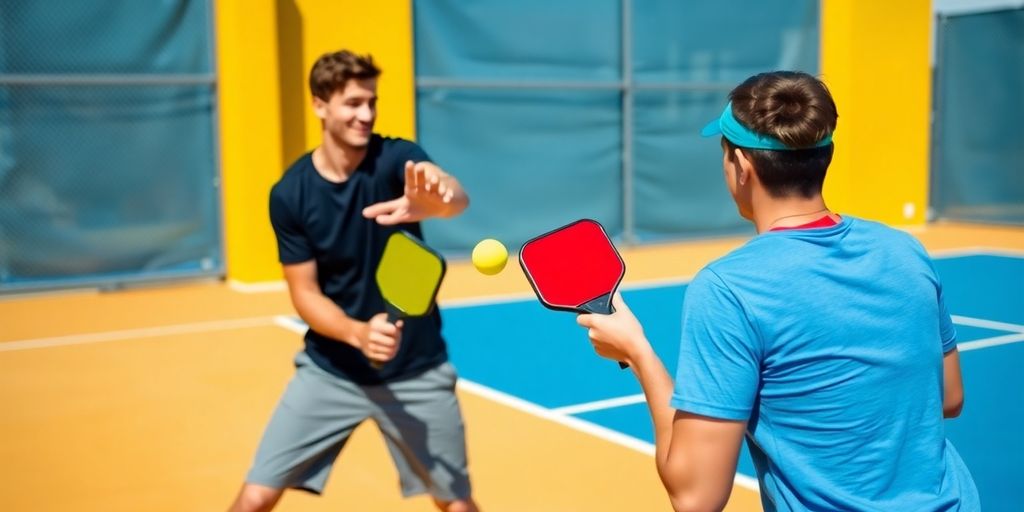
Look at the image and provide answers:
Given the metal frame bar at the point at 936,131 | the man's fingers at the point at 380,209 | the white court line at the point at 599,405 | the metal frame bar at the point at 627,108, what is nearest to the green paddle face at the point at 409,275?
the man's fingers at the point at 380,209

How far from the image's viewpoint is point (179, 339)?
8516 millimetres

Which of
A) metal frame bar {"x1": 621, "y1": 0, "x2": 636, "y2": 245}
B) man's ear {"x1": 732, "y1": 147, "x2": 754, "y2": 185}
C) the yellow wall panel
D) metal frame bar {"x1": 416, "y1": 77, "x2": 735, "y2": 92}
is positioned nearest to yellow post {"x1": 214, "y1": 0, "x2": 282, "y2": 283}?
the yellow wall panel

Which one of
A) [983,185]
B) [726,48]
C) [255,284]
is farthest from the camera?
[983,185]

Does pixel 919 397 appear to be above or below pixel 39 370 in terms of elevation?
above

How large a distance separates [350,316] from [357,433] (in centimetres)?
228

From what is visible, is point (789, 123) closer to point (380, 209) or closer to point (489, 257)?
point (489, 257)

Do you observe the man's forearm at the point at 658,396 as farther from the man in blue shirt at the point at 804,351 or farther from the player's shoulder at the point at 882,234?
the player's shoulder at the point at 882,234

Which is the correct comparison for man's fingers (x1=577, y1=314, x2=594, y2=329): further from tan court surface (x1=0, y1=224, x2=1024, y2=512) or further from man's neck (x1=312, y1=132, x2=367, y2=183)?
tan court surface (x1=0, y1=224, x2=1024, y2=512)

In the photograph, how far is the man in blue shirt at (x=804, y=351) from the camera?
1.97 meters

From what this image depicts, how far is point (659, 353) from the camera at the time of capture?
7840mm

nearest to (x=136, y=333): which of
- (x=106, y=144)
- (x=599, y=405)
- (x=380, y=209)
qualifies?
(x=106, y=144)

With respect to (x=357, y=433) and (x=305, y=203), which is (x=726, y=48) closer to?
(x=357, y=433)

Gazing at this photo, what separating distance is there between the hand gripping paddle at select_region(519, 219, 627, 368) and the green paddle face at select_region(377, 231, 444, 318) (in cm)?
61

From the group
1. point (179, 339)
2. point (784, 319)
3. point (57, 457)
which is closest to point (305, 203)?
point (784, 319)
